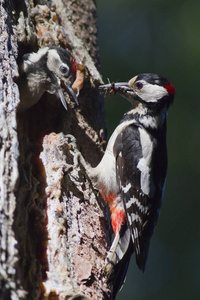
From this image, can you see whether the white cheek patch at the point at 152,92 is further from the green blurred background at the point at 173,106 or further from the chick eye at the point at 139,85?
the green blurred background at the point at 173,106

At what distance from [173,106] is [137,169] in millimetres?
2232

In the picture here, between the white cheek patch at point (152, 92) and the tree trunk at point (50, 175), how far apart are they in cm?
36

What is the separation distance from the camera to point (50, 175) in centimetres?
307

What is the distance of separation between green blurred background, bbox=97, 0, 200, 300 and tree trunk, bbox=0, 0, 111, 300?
1.72m

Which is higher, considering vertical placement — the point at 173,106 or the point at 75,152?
the point at 173,106

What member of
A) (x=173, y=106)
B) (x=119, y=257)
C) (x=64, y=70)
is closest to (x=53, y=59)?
(x=64, y=70)

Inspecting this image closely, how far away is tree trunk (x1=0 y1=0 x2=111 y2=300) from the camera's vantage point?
2.36 m

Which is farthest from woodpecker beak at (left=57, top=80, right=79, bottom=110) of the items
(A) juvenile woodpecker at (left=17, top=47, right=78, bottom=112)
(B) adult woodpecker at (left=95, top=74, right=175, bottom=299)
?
(B) adult woodpecker at (left=95, top=74, right=175, bottom=299)

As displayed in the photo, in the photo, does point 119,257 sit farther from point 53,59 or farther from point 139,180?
point 53,59

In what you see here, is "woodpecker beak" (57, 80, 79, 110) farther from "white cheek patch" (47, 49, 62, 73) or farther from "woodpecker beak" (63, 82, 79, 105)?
"white cheek patch" (47, 49, 62, 73)

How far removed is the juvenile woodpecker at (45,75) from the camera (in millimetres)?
3482

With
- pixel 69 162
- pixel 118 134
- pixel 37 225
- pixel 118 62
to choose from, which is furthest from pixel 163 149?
pixel 118 62

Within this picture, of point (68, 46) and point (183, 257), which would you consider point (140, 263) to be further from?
point (183, 257)

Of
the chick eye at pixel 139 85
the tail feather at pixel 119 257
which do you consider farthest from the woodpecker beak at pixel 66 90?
the tail feather at pixel 119 257
